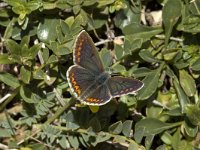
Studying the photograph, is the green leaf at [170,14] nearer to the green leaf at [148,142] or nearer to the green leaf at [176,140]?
the green leaf at [176,140]

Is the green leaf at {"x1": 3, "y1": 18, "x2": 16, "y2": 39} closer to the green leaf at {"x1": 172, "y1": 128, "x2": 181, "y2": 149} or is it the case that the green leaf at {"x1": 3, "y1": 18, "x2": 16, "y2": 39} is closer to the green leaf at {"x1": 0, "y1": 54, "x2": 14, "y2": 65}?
the green leaf at {"x1": 0, "y1": 54, "x2": 14, "y2": 65}

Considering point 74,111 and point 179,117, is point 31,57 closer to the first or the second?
point 74,111

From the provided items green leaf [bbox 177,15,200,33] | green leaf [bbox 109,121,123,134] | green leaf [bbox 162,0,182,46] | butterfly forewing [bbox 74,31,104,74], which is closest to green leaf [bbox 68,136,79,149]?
green leaf [bbox 109,121,123,134]

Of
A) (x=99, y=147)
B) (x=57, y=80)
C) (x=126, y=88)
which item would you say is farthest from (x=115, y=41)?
(x=126, y=88)

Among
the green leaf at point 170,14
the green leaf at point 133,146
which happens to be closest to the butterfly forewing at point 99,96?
the green leaf at point 133,146

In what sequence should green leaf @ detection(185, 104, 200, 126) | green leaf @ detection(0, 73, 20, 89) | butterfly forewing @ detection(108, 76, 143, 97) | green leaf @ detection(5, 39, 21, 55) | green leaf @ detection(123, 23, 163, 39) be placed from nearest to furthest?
butterfly forewing @ detection(108, 76, 143, 97) → green leaf @ detection(5, 39, 21, 55) → green leaf @ detection(185, 104, 200, 126) → green leaf @ detection(0, 73, 20, 89) → green leaf @ detection(123, 23, 163, 39)
